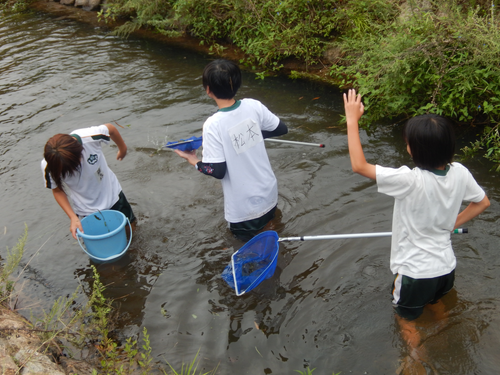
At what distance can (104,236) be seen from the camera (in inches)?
138

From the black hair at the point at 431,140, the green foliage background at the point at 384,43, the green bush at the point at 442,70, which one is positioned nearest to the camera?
the black hair at the point at 431,140

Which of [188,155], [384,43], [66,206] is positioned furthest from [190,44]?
[66,206]

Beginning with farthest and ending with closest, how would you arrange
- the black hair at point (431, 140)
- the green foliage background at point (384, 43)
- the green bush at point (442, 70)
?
the green foliage background at point (384, 43), the green bush at point (442, 70), the black hair at point (431, 140)

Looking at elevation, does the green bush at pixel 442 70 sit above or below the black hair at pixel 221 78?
below

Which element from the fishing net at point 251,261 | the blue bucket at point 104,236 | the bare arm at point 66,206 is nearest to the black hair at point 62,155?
the bare arm at point 66,206

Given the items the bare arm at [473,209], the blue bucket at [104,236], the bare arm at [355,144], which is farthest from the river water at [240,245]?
the bare arm at [355,144]

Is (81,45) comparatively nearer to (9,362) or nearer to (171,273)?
(171,273)

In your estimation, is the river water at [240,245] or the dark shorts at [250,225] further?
the dark shorts at [250,225]

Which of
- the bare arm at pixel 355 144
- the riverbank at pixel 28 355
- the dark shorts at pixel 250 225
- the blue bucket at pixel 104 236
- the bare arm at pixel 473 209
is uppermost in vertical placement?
the bare arm at pixel 355 144

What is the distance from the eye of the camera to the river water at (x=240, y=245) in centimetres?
321

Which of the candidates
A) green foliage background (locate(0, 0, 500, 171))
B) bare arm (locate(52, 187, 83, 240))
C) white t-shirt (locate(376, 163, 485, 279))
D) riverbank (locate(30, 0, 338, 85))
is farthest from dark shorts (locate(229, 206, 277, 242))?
riverbank (locate(30, 0, 338, 85))

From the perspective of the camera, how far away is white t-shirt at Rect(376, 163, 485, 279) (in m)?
2.41

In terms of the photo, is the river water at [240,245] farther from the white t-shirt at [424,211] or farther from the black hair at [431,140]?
the black hair at [431,140]

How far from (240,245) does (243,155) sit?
4.57ft
